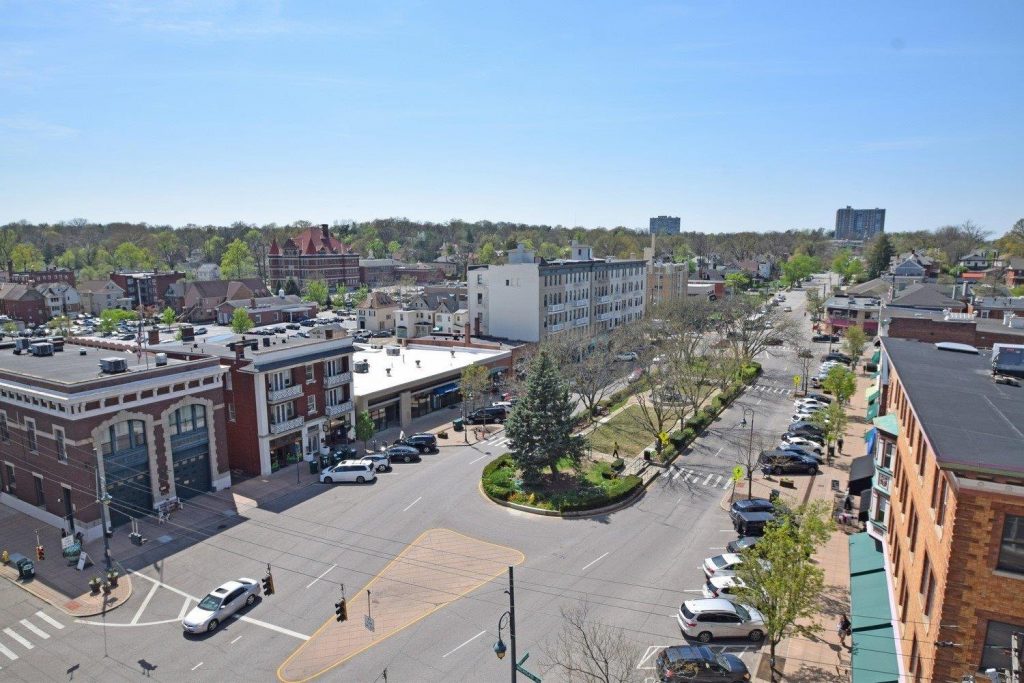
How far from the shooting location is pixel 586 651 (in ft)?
67.3

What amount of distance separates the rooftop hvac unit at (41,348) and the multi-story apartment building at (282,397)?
8114 millimetres

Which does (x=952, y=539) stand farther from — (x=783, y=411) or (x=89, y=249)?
(x=89, y=249)

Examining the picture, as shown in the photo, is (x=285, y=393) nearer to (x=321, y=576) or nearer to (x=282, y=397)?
(x=282, y=397)

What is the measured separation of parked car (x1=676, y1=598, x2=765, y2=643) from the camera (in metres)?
24.4

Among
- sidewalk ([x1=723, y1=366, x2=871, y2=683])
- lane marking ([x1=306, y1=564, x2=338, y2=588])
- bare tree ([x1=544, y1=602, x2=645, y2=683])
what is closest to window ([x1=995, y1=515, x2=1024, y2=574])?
sidewalk ([x1=723, y1=366, x2=871, y2=683])

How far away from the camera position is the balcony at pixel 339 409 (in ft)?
155

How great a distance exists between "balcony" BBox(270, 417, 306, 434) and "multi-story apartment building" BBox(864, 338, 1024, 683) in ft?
116

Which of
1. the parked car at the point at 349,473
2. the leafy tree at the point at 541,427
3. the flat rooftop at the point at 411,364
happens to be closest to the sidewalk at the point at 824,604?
the leafy tree at the point at 541,427

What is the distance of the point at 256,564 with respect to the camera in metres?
30.5

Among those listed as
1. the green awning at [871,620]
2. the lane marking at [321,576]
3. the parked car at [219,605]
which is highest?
the green awning at [871,620]

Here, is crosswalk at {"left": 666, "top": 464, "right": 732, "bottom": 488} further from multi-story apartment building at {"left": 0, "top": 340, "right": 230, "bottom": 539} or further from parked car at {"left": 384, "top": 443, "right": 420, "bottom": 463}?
multi-story apartment building at {"left": 0, "top": 340, "right": 230, "bottom": 539}

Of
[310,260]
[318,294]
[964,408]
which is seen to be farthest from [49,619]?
[310,260]

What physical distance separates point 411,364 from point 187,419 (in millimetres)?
26782

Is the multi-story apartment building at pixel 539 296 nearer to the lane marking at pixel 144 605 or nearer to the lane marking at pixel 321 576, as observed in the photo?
the lane marking at pixel 321 576
